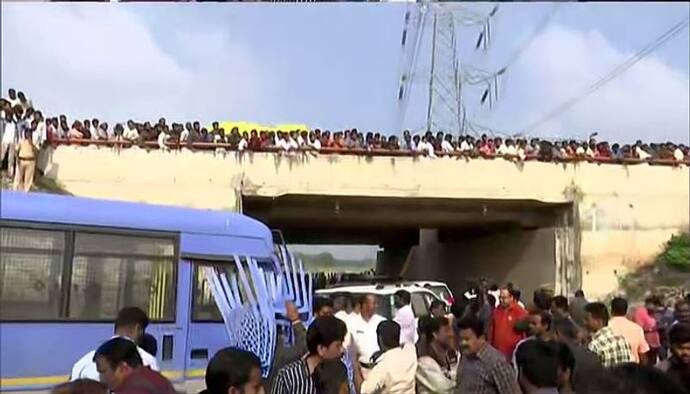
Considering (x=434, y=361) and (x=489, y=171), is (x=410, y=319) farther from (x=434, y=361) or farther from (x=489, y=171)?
(x=489, y=171)

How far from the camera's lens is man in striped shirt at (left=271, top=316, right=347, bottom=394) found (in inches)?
191

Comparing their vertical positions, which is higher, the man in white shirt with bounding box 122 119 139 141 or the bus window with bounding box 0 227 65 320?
the man in white shirt with bounding box 122 119 139 141

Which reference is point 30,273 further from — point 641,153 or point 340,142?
point 641,153


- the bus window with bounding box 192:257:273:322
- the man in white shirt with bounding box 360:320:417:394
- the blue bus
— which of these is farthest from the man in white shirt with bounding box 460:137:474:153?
the man in white shirt with bounding box 360:320:417:394

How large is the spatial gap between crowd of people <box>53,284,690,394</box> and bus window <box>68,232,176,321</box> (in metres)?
1.63

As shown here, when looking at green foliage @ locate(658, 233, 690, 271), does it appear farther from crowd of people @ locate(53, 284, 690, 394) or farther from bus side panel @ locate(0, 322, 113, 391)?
bus side panel @ locate(0, 322, 113, 391)

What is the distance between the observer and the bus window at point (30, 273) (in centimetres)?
860

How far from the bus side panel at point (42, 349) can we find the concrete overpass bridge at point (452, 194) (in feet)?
35.9

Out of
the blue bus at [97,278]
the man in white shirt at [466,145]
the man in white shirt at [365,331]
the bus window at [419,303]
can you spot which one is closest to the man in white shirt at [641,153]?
the man in white shirt at [466,145]

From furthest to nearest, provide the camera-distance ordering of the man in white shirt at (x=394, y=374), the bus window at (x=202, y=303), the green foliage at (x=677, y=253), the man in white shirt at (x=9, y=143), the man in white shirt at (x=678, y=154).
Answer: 1. the man in white shirt at (x=678, y=154)
2. the green foliage at (x=677, y=253)
3. the man in white shirt at (x=9, y=143)
4. the bus window at (x=202, y=303)
5. the man in white shirt at (x=394, y=374)

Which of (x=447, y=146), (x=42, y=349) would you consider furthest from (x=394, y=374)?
(x=447, y=146)

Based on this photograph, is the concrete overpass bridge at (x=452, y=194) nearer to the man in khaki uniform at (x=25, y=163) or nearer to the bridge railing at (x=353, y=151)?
the bridge railing at (x=353, y=151)

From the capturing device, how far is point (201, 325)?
388 inches

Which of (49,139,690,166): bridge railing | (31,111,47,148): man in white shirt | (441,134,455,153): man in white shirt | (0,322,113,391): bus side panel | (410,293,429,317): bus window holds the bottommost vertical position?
(0,322,113,391): bus side panel
